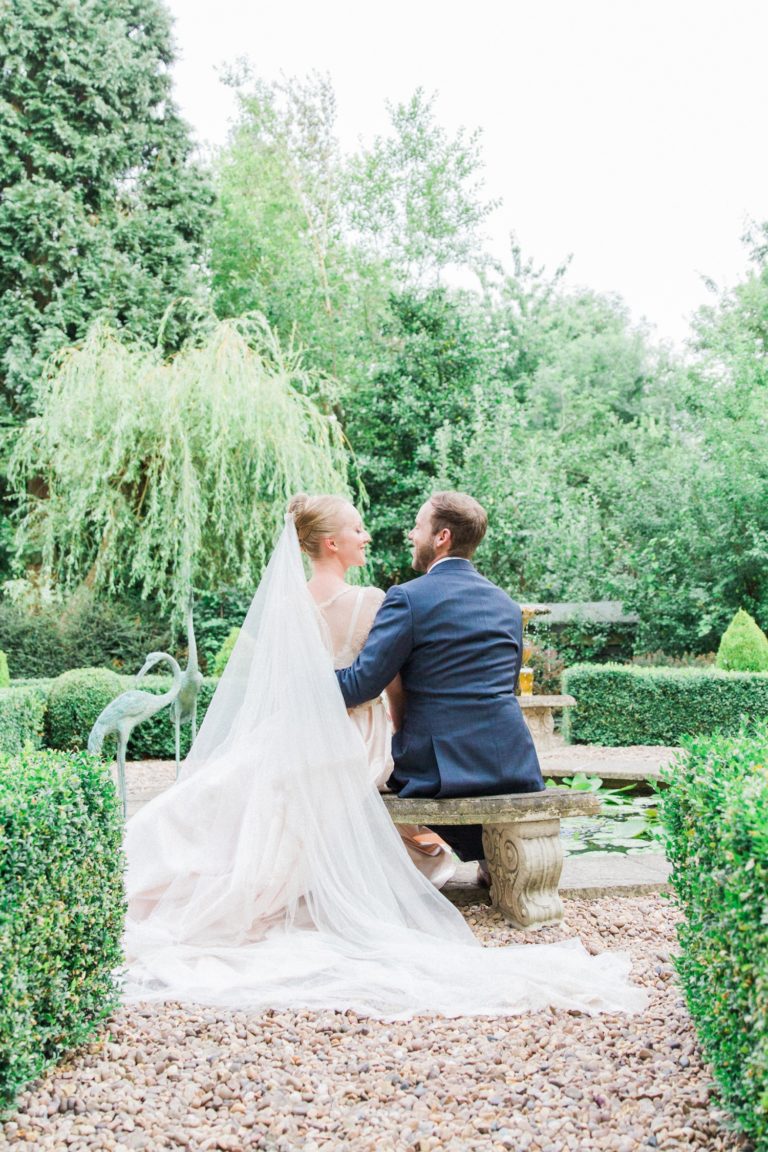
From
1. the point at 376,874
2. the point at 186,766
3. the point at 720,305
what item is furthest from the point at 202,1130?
the point at 720,305

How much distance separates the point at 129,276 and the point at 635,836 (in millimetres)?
14714

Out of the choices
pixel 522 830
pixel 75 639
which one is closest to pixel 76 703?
pixel 75 639

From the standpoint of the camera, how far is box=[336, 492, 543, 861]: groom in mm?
3580

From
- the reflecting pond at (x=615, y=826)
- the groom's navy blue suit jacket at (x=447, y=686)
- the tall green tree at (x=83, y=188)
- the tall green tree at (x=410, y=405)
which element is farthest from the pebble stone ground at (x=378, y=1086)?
the tall green tree at (x=83, y=188)

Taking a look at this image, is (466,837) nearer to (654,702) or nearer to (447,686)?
(447,686)

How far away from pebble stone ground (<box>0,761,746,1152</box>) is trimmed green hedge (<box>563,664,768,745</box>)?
687cm

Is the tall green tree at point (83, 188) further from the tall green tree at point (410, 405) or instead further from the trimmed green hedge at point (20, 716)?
the trimmed green hedge at point (20, 716)

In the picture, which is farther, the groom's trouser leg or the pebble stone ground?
the groom's trouser leg

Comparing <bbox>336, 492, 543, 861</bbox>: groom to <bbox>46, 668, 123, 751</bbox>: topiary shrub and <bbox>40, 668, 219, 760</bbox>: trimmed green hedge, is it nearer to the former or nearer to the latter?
<bbox>40, 668, 219, 760</bbox>: trimmed green hedge

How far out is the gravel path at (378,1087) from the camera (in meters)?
2.06

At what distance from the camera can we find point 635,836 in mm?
5539

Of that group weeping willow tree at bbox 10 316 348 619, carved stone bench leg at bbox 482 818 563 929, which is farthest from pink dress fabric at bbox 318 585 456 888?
weeping willow tree at bbox 10 316 348 619

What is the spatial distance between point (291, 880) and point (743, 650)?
25.0 ft

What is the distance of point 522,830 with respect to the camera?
3.59 m
